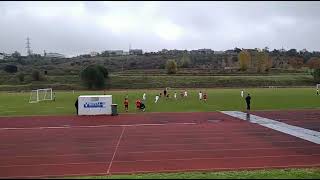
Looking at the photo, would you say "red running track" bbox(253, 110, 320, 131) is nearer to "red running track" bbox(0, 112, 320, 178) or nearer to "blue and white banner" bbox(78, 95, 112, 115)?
"red running track" bbox(0, 112, 320, 178)

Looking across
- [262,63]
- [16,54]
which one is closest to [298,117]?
[262,63]

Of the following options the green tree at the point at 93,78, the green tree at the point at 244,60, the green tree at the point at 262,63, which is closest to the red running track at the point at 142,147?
the green tree at the point at 93,78

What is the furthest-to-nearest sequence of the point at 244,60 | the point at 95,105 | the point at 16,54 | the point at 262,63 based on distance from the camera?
the point at 16,54 → the point at 244,60 → the point at 262,63 → the point at 95,105

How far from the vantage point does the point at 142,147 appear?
754 inches

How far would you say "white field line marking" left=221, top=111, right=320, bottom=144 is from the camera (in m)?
21.5

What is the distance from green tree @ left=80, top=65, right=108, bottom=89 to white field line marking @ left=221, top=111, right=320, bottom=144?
44972 millimetres

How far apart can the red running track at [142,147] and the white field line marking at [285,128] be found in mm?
669

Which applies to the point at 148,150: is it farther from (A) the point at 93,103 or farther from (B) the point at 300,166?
(A) the point at 93,103

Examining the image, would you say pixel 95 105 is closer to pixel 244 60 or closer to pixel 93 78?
pixel 93 78

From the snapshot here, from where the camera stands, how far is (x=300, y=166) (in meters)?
15.2

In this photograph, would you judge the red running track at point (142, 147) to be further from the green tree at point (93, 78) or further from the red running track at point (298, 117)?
the green tree at point (93, 78)

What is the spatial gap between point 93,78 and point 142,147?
186 ft

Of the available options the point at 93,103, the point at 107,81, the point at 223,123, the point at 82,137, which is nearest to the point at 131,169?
the point at 82,137

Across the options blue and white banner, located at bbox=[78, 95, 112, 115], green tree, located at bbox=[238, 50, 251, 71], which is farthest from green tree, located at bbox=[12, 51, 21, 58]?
blue and white banner, located at bbox=[78, 95, 112, 115]
